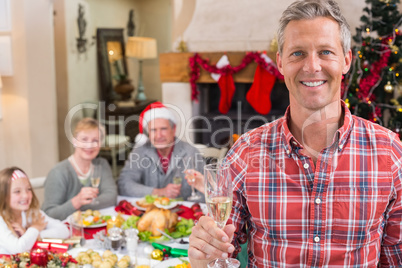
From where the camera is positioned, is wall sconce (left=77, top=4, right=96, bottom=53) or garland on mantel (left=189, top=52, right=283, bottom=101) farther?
wall sconce (left=77, top=4, right=96, bottom=53)

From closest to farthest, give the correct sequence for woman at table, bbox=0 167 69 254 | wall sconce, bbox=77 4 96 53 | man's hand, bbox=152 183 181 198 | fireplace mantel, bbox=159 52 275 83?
woman at table, bbox=0 167 69 254 → man's hand, bbox=152 183 181 198 → fireplace mantel, bbox=159 52 275 83 → wall sconce, bbox=77 4 96 53

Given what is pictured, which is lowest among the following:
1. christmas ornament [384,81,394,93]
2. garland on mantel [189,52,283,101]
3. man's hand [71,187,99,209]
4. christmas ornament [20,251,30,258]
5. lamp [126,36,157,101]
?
christmas ornament [20,251,30,258]

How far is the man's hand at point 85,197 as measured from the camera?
216cm

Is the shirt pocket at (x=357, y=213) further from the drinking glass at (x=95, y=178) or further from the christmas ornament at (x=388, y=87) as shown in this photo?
the christmas ornament at (x=388, y=87)

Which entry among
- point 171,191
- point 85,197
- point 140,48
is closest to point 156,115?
point 171,191

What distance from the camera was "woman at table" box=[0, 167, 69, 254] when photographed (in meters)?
1.79

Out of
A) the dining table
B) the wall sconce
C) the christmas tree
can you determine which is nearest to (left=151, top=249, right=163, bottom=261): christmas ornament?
the dining table

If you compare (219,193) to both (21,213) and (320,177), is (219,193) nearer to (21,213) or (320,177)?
(320,177)

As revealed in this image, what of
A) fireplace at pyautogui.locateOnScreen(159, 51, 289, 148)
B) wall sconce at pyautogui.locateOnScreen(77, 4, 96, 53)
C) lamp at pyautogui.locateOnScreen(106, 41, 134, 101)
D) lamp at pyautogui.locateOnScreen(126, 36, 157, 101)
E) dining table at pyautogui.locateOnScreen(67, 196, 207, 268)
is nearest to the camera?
dining table at pyautogui.locateOnScreen(67, 196, 207, 268)

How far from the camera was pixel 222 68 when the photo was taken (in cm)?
402

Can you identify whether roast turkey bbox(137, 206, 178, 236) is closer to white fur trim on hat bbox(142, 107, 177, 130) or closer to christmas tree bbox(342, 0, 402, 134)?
white fur trim on hat bbox(142, 107, 177, 130)

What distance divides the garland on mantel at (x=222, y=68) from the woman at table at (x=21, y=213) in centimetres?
241

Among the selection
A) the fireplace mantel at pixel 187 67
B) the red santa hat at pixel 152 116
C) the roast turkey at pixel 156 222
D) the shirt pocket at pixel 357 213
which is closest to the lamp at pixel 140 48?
the fireplace mantel at pixel 187 67

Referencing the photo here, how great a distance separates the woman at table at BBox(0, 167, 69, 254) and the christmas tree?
7.99 ft
